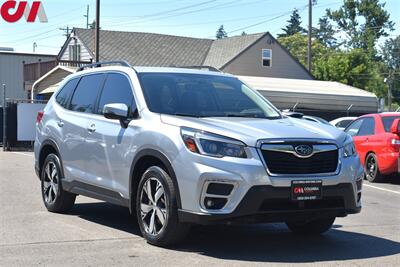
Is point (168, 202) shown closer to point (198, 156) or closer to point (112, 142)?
point (198, 156)

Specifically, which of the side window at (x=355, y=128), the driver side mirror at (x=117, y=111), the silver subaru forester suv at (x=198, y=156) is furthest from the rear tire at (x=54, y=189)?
the side window at (x=355, y=128)

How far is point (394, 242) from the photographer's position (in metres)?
7.20

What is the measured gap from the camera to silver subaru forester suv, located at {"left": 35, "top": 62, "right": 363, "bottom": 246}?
19.7ft

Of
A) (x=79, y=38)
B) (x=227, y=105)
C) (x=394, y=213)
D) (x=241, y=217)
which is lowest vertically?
(x=394, y=213)

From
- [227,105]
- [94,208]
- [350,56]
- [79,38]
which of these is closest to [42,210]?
[94,208]

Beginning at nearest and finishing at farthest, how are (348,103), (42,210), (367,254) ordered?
(367,254)
(42,210)
(348,103)

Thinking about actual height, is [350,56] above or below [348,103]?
above

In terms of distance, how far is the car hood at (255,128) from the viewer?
6.16m

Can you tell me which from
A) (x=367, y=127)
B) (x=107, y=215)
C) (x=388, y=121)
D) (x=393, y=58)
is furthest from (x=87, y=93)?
(x=393, y=58)

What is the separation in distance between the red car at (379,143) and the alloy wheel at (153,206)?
7.68 m

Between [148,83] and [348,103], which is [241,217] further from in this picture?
[348,103]

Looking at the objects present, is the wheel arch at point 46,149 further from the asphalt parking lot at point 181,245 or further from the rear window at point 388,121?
the rear window at point 388,121

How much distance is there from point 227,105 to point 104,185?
166 centimetres

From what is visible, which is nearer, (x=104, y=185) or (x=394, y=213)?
(x=104, y=185)
